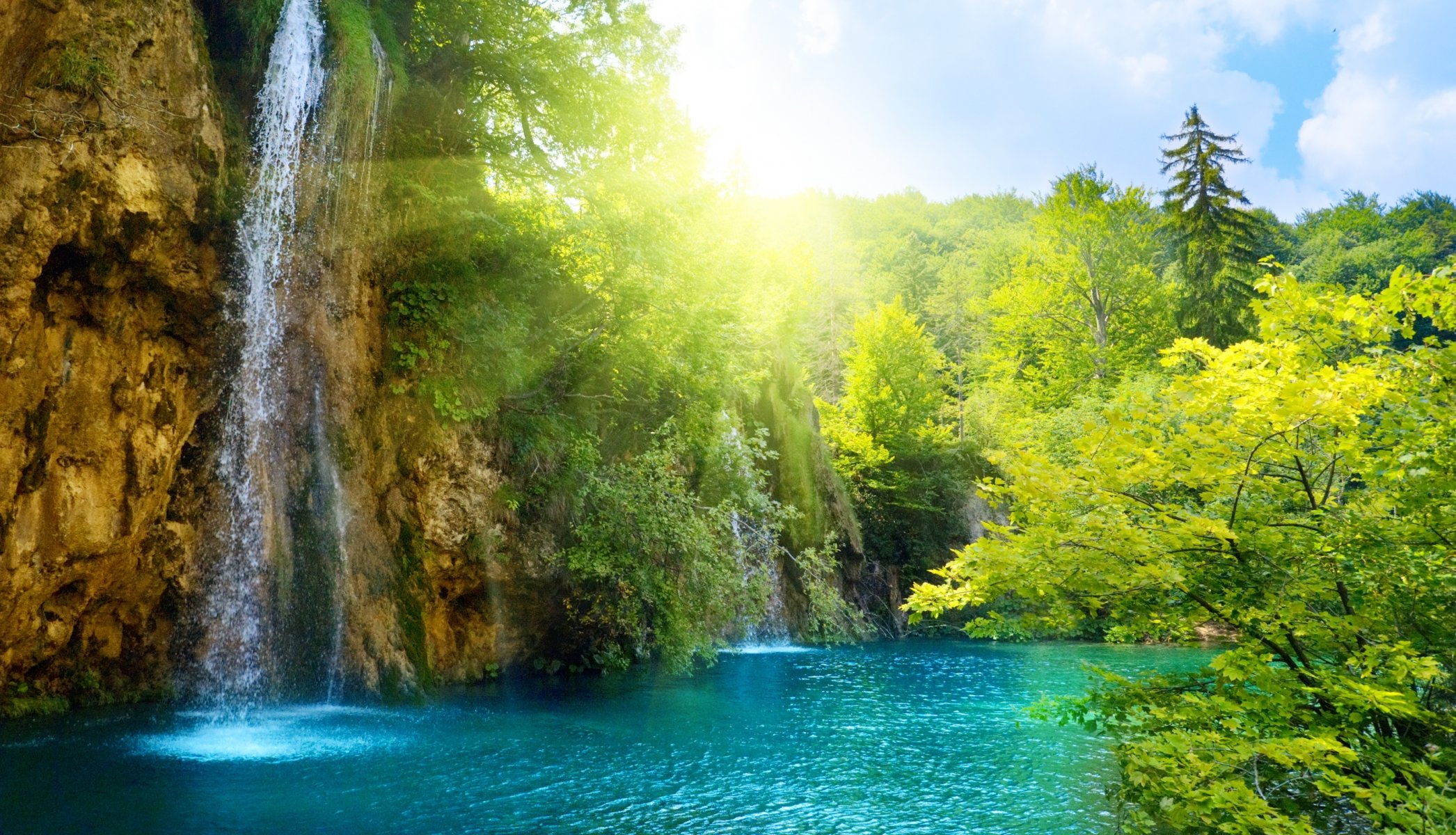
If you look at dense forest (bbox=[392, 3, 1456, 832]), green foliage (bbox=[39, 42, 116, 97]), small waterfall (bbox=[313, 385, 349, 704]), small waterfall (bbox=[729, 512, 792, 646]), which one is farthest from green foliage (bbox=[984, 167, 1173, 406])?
green foliage (bbox=[39, 42, 116, 97])

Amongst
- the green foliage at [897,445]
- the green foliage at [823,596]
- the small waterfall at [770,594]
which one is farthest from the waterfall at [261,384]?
the green foliage at [897,445]

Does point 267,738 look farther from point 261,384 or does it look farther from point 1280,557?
point 1280,557

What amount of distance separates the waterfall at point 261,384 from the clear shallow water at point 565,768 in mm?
952

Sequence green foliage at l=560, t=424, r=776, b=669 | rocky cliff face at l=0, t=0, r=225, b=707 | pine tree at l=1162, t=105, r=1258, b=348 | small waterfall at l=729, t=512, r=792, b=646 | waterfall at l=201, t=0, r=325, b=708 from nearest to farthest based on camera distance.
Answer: rocky cliff face at l=0, t=0, r=225, b=707 → waterfall at l=201, t=0, r=325, b=708 → green foliage at l=560, t=424, r=776, b=669 → small waterfall at l=729, t=512, r=792, b=646 → pine tree at l=1162, t=105, r=1258, b=348

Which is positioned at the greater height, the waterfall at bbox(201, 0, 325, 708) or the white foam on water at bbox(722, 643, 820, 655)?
the waterfall at bbox(201, 0, 325, 708)

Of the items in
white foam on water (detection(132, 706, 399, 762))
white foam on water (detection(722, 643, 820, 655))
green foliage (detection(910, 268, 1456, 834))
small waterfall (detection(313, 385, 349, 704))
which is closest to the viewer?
green foliage (detection(910, 268, 1456, 834))

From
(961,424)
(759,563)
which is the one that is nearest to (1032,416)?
(961,424)

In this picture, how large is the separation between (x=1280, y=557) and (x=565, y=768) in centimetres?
699

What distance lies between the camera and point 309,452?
1191 cm

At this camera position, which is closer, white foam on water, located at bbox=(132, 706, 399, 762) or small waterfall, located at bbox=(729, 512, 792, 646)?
white foam on water, located at bbox=(132, 706, 399, 762)

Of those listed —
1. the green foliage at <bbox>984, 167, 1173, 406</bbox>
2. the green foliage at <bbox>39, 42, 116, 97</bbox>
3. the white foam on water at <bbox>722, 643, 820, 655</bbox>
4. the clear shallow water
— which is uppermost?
the green foliage at <bbox>984, 167, 1173, 406</bbox>

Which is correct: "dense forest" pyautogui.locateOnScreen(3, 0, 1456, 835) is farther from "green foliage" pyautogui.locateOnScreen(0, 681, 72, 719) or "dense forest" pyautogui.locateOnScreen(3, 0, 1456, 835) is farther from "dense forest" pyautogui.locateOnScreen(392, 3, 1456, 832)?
"green foliage" pyautogui.locateOnScreen(0, 681, 72, 719)

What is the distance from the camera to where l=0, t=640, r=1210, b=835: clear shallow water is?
6.78 meters

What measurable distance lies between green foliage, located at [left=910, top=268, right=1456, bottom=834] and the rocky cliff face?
10.2 meters
